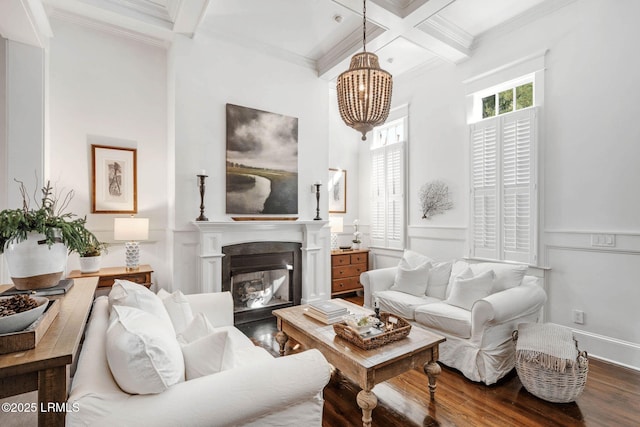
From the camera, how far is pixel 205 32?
3689 millimetres

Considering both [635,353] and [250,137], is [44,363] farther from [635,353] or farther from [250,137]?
[635,353]

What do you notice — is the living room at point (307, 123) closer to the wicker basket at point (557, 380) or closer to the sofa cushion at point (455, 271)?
the sofa cushion at point (455, 271)

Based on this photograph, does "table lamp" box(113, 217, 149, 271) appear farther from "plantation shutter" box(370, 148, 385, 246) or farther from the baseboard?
the baseboard

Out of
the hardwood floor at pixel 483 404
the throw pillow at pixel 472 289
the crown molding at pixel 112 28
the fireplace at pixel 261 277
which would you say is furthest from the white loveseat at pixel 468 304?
the crown molding at pixel 112 28

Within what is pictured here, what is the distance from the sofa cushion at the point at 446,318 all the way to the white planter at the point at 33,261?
9.27 ft

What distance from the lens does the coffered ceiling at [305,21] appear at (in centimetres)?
306

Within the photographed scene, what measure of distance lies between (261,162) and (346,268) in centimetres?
231

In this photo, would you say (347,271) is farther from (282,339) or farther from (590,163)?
(590,163)

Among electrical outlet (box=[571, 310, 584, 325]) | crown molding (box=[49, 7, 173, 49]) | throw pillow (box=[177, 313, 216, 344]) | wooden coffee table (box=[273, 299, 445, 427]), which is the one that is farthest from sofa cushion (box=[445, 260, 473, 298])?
crown molding (box=[49, 7, 173, 49])

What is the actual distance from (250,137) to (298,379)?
3.21 m

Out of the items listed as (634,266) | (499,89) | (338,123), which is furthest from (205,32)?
(634,266)

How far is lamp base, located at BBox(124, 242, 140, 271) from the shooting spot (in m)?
3.39

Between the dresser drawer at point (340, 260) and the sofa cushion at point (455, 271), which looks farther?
the dresser drawer at point (340, 260)

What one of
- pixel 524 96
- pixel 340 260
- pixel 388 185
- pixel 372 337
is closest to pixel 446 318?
pixel 372 337
